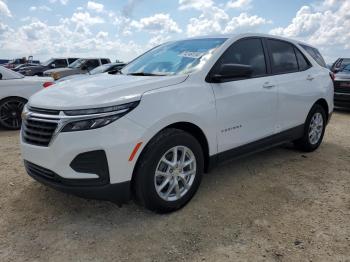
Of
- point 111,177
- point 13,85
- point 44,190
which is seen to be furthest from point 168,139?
point 13,85

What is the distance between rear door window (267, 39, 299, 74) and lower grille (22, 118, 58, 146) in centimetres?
284

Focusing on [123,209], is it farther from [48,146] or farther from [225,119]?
[225,119]

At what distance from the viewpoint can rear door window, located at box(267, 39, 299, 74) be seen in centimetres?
430

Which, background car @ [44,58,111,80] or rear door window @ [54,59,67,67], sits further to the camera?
rear door window @ [54,59,67,67]

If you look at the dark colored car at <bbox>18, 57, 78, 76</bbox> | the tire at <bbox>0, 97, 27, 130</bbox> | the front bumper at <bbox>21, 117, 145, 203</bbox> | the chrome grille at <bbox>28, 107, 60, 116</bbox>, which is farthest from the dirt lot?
the dark colored car at <bbox>18, 57, 78, 76</bbox>

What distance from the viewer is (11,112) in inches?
282

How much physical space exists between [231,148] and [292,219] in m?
0.96

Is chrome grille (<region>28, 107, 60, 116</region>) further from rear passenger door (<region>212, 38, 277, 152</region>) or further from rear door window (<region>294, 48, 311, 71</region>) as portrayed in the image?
rear door window (<region>294, 48, 311, 71</region>)

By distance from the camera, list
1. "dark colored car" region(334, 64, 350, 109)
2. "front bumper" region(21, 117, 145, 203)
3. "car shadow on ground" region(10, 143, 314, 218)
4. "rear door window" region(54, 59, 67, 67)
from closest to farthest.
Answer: "front bumper" region(21, 117, 145, 203), "car shadow on ground" region(10, 143, 314, 218), "dark colored car" region(334, 64, 350, 109), "rear door window" region(54, 59, 67, 67)

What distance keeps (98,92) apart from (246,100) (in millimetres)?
1689

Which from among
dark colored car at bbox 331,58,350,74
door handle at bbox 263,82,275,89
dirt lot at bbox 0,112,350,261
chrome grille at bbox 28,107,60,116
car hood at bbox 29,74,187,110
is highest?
car hood at bbox 29,74,187,110

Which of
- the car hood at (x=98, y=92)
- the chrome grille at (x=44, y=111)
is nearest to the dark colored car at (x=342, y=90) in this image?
the car hood at (x=98, y=92)

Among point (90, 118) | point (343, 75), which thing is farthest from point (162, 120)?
point (343, 75)

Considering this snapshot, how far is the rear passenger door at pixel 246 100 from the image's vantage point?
3.47m
